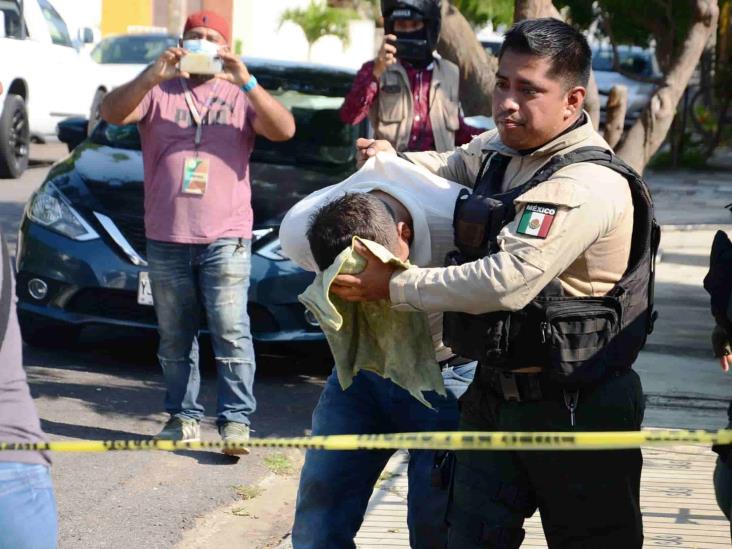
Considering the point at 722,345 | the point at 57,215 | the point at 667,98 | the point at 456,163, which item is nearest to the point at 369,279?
the point at 456,163

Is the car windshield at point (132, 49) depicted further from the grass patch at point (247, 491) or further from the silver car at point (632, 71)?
the grass patch at point (247, 491)

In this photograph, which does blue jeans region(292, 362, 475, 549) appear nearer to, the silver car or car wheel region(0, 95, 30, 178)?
car wheel region(0, 95, 30, 178)

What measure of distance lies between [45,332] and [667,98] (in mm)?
4207

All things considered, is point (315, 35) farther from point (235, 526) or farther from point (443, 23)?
point (235, 526)

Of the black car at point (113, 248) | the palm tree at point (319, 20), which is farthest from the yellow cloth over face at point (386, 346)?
the palm tree at point (319, 20)

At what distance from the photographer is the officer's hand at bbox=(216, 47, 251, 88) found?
5.87 metres

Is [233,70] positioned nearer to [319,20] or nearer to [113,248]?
[113,248]

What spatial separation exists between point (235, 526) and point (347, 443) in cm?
207

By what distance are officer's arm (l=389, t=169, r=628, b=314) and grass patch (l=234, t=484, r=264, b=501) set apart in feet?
8.29

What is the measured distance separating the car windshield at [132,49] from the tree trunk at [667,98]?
1280 centimetres

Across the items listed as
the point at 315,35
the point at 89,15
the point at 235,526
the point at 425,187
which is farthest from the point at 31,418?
the point at 315,35

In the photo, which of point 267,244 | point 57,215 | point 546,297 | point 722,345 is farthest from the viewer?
point 57,215

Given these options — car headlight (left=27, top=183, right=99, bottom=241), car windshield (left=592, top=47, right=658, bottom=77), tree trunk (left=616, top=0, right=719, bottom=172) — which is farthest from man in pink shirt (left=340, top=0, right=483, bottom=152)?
car windshield (left=592, top=47, right=658, bottom=77)

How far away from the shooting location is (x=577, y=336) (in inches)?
126
